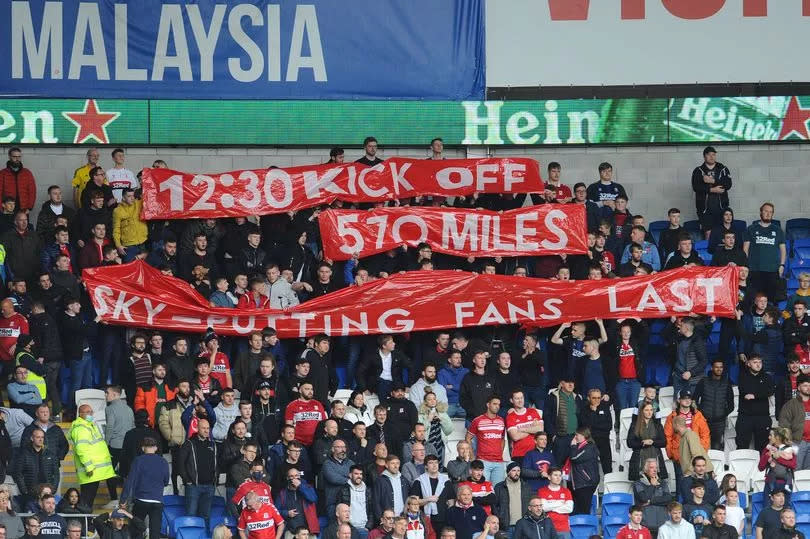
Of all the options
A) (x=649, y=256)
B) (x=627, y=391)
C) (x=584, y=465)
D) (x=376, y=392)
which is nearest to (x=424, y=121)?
(x=649, y=256)

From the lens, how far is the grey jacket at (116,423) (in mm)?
20625

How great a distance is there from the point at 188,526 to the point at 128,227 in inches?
206

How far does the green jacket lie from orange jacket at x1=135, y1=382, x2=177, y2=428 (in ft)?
2.65

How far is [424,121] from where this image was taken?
26.5 metres

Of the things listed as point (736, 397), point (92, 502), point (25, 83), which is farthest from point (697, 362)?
point (25, 83)

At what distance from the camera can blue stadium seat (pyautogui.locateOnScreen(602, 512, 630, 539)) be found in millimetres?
20047

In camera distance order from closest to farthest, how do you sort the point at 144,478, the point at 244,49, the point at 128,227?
the point at 144,478, the point at 128,227, the point at 244,49

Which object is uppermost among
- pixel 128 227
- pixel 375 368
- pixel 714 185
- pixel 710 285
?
pixel 714 185

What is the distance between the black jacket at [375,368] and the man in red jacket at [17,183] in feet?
17.5

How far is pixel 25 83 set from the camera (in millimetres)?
26062

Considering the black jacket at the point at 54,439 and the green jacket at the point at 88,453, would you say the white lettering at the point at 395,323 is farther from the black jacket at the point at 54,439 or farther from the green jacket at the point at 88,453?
the black jacket at the point at 54,439

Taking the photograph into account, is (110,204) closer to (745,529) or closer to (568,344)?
(568,344)

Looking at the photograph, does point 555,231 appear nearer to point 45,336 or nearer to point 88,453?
point 45,336

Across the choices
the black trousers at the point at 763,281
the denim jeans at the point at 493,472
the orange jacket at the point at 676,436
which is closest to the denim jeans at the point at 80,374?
the denim jeans at the point at 493,472
